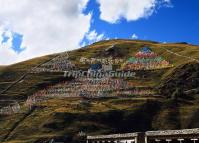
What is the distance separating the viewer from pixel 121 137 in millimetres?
53969

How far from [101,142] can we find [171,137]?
20.8 meters

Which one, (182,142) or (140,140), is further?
(140,140)

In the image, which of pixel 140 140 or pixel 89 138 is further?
pixel 89 138

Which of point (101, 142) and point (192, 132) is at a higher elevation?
point (192, 132)

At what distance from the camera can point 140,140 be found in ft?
155

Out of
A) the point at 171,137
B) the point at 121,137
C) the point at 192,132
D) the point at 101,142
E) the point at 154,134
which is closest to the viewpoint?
the point at 192,132

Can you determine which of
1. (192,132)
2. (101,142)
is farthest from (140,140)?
(101,142)

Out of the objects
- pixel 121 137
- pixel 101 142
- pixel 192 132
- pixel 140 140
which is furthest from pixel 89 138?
pixel 192 132

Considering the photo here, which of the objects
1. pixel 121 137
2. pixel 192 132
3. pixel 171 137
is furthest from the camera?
pixel 121 137

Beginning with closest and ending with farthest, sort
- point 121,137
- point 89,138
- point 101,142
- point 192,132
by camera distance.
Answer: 1. point 192,132
2. point 121,137
3. point 101,142
4. point 89,138

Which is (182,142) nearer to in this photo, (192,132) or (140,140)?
(192,132)

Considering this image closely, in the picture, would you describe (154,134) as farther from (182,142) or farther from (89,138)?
(89,138)

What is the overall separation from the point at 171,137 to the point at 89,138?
1067 inches

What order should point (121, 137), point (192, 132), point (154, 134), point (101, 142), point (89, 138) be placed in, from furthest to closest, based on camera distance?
point (89, 138), point (101, 142), point (121, 137), point (154, 134), point (192, 132)
